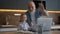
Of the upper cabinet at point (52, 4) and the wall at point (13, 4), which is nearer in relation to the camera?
Answer: the wall at point (13, 4)

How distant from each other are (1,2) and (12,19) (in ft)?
1.77

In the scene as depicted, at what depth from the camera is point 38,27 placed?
73.4 inches

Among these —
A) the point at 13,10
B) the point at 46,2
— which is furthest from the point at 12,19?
the point at 46,2

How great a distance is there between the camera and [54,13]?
4.06 metres

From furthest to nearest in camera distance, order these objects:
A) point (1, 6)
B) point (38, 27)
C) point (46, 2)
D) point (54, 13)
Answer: point (54, 13) < point (46, 2) < point (1, 6) < point (38, 27)

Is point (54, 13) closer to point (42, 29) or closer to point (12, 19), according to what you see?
point (12, 19)

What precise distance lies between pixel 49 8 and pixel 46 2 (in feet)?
0.55

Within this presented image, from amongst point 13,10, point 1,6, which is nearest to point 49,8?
point 13,10

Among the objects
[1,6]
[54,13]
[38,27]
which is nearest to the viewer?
[38,27]

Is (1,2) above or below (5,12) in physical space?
above

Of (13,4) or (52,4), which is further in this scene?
(52,4)

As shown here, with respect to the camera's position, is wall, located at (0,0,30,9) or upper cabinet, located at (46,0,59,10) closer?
wall, located at (0,0,30,9)

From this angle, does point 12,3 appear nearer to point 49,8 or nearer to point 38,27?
point 49,8

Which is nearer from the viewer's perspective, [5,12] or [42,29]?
[42,29]
